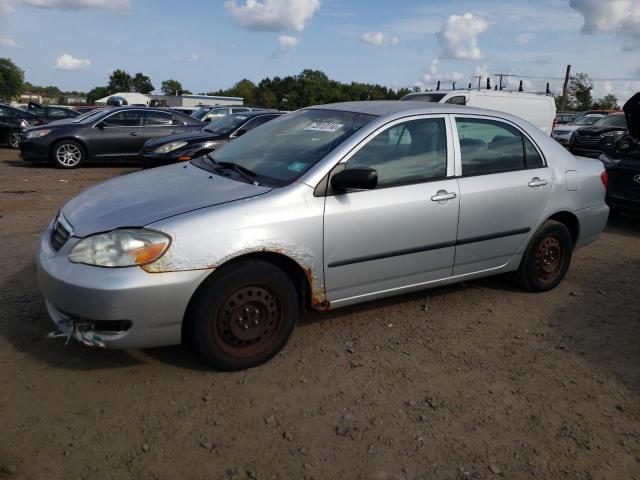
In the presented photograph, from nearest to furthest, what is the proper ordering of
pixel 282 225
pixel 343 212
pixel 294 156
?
1. pixel 282 225
2. pixel 343 212
3. pixel 294 156

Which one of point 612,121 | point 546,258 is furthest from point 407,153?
point 612,121

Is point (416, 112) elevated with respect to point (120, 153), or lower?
elevated

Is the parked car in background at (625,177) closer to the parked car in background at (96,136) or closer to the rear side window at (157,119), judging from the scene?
the parked car in background at (96,136)

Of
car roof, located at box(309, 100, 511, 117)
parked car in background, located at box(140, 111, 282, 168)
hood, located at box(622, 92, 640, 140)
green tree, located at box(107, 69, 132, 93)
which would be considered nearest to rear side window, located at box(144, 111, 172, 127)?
parked car in background, located at box(140, 111, 282, 168)

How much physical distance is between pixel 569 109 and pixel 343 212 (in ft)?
161

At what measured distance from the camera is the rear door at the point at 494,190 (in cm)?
404

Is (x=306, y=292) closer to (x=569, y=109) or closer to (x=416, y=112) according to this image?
A: (x=416, y=112)

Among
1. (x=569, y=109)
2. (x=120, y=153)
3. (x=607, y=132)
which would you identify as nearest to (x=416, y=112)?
(x=120, y=153)

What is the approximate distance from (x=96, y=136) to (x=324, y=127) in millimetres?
9663

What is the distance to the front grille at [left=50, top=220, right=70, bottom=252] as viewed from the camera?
3161 millimetres

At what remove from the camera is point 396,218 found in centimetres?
363

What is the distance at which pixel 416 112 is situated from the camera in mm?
3971

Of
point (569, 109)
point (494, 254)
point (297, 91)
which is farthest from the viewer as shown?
point (297, 91)

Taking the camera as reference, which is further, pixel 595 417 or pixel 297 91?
pixel 297 91
